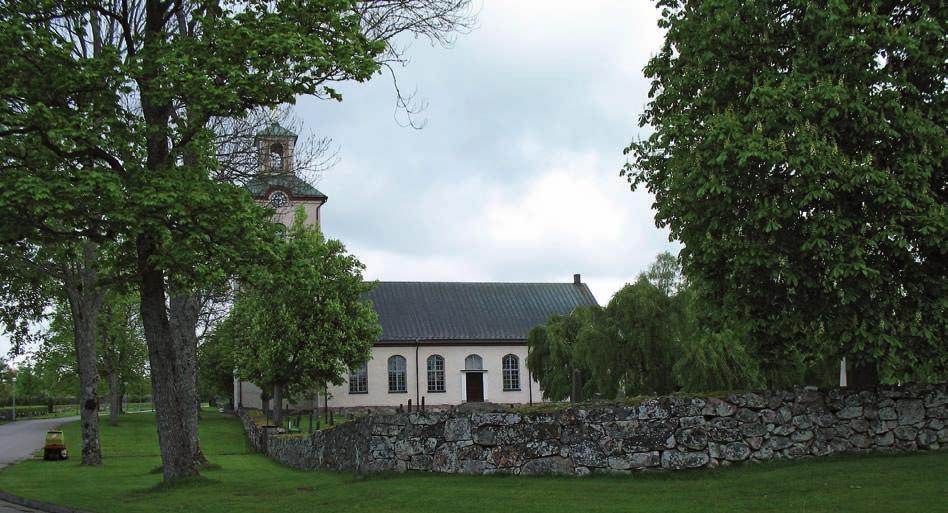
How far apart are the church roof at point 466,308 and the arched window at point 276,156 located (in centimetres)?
3782

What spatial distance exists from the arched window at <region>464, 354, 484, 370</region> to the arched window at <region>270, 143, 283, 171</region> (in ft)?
→ 130

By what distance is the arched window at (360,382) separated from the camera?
197ft

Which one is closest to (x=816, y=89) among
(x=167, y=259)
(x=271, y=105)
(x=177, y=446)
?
(x=271, y=105)

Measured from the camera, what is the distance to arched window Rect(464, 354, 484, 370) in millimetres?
62719

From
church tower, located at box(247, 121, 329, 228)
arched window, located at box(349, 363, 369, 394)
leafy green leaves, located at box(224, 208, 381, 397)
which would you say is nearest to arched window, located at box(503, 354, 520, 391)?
arched window, located at box(349, 363, 369, 394)

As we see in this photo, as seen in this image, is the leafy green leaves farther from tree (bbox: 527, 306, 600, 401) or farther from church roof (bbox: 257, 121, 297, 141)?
church roof (bbox: 257, 121, 297, 141)

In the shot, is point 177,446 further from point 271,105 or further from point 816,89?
point 816,89

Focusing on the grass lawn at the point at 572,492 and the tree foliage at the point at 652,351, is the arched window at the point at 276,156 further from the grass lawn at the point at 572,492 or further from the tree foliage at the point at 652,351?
the tree foliage at the point at 652,351

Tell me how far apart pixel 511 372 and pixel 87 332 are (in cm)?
3875

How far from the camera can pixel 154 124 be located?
15.3m

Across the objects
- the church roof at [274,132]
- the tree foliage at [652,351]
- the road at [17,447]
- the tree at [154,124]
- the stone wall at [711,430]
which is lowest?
the road at [17,447]

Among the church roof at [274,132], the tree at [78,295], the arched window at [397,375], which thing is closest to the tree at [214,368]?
the arched window at [397,375]

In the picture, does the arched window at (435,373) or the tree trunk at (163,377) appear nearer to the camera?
the tree trunk at (163,377)

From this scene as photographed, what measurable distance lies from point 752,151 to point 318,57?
7.42 metres
